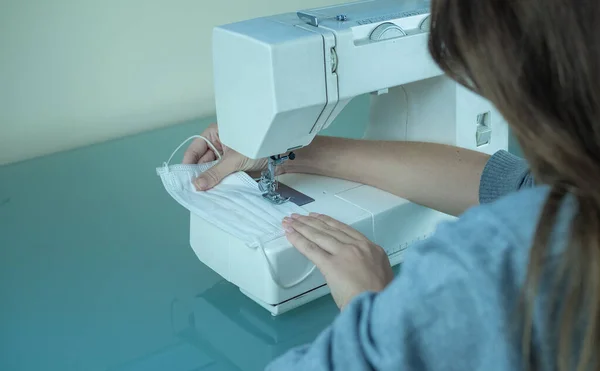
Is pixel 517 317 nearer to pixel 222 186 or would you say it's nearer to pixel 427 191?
pixel 427 191

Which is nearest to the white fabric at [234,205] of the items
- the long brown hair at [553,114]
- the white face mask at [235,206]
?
the white face mask at [235,206]

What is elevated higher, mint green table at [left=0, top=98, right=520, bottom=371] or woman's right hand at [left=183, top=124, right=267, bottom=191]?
woman's right hand at [left=183, top=124, right=267, bottom=191]

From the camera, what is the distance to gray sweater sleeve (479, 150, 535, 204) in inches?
49.4

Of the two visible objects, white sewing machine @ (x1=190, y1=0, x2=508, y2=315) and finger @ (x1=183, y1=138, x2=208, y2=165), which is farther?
finger @ (x1=183, y1=138, x2=208, y2=165)

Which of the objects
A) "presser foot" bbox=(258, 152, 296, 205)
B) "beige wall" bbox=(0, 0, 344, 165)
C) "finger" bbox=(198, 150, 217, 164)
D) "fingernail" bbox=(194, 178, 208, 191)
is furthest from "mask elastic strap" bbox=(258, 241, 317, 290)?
"beige wall" bbox=(0, 0, 344, 165)

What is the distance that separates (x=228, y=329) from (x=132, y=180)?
691mm

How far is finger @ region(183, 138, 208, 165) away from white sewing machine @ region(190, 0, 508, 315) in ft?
0.68

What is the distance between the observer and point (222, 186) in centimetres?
144

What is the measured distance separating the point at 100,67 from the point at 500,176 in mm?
1235

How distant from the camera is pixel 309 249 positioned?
1189 millimetres

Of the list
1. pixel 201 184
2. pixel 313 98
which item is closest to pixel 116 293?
pixel 201 184

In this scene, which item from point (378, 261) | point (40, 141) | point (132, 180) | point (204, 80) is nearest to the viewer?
point (378, 261)

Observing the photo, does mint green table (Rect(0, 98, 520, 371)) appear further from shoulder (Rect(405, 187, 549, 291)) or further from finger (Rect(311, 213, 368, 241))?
shoulder (Rect(405, 187, 549, 291))

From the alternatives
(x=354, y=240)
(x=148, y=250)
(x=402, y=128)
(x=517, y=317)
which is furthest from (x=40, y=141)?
(x=517, y=317)
